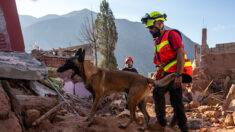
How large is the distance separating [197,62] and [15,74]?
15.4 metres

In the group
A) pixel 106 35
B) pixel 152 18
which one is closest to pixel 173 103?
pixel 152 18

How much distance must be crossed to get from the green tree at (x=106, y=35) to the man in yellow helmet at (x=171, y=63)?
26761 millimetres

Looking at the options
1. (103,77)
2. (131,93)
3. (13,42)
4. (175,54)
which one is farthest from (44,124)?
(13,42)

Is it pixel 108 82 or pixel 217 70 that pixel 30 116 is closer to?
pixel 108 82

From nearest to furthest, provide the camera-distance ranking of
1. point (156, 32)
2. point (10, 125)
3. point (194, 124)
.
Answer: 1. point (10, 125)
2. point (156, 32)
3. point (194, 124)

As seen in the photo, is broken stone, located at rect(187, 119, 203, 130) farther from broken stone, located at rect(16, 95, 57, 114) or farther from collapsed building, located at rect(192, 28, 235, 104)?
collapsed building, located at rect(192, 28, 235, 104)

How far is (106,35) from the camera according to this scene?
3353 cm

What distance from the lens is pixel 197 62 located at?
16031 millimetres

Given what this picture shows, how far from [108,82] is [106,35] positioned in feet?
101

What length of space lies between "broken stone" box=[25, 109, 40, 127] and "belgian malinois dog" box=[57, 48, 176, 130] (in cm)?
84

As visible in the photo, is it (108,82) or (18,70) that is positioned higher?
(18,70)

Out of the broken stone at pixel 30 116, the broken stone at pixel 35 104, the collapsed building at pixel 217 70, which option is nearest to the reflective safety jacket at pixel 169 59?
the broken stone at pixel 35 104

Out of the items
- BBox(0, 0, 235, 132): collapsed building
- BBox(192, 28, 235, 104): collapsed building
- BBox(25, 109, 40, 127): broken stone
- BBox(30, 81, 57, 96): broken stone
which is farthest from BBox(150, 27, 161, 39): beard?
BBox(192, 28, 235, 104): collapsed building

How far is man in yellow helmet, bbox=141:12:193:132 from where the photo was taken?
316 cm
